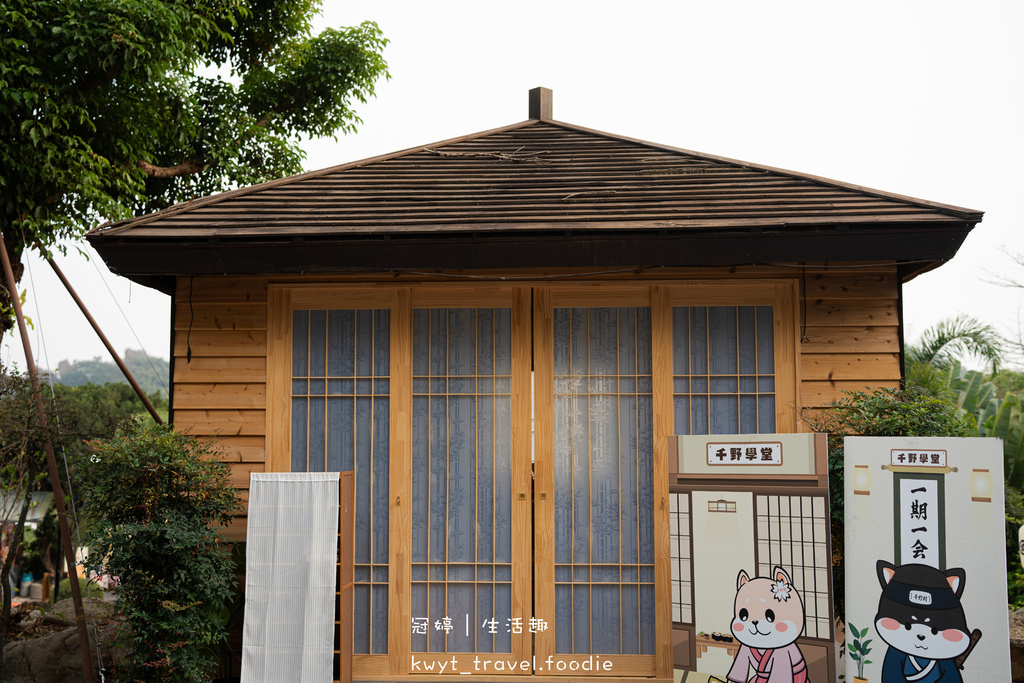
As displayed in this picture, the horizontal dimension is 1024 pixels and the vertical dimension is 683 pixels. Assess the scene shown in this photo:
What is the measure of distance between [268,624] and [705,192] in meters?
4.52

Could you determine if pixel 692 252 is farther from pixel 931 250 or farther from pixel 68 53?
pixel 68 53

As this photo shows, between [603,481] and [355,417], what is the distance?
1.94 metres

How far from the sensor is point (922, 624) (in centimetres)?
380

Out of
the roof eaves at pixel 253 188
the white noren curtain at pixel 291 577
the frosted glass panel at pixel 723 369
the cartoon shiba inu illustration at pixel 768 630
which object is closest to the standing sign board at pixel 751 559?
the cartoon shiba inu illustration at pixel 768 630

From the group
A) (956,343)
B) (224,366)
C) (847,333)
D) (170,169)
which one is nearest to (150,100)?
(170,169)

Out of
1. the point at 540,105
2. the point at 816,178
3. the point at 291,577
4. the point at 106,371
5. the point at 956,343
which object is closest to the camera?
the point at 291,577

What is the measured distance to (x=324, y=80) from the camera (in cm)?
1346

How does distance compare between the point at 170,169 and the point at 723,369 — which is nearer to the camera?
the point at 723,369

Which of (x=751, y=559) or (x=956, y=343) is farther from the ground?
(x=956, y=343)

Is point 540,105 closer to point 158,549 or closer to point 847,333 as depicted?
point 847,333

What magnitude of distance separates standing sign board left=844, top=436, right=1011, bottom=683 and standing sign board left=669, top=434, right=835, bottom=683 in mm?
197

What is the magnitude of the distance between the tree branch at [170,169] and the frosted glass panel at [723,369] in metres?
10.3

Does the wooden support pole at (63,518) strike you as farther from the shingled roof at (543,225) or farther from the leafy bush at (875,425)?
the leafy bush at (875,425)

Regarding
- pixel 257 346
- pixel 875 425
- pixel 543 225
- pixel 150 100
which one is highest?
pixel 150 100
